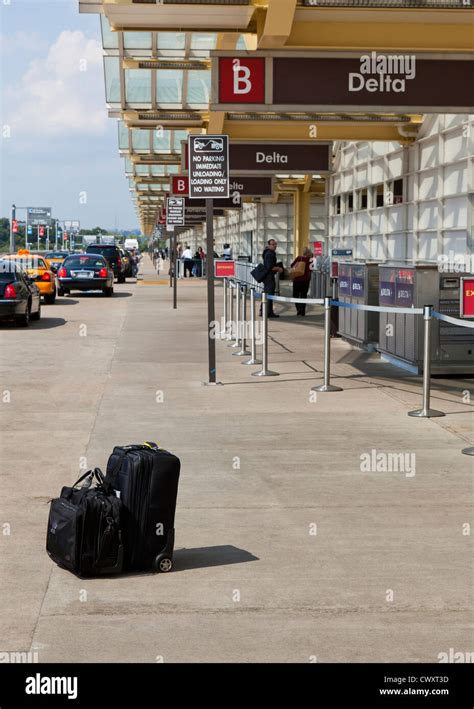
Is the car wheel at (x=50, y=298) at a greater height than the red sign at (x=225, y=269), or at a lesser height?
lesser

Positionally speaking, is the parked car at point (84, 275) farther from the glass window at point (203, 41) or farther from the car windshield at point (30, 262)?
the glass window at point (203, 41)

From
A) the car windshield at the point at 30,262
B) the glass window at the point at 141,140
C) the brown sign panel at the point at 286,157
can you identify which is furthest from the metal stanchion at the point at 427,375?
the glass window at the point at 141,140

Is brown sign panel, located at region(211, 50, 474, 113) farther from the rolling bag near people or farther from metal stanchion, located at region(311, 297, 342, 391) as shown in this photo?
the rolling bag near people

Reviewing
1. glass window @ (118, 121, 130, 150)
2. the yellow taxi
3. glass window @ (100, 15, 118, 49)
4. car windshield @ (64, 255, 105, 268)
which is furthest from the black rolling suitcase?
car windshield @ (64, 255, 105, 268)

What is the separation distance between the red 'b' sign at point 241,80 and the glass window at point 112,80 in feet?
47.1

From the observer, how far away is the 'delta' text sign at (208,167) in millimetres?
14119

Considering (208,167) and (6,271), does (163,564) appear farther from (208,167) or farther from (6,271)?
(6,271)

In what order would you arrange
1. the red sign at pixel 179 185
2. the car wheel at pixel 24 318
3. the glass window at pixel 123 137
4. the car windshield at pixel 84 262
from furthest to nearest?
1. the car windshield at pixel 84 262
2. the glass window at pixel 123 137
3. the red sign at pixel 179 185
4. the car wheel at pixel 24 318

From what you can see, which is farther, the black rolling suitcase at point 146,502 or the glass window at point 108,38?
the glass window at point 108,38

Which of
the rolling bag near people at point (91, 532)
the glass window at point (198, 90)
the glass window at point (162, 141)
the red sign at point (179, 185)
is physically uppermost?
the glass window at point (198, 90)

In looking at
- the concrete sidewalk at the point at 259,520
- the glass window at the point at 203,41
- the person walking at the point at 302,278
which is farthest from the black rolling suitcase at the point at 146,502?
the person walking at the point at 302,278

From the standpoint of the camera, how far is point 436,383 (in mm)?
14875

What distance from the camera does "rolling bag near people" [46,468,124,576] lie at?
243 inches

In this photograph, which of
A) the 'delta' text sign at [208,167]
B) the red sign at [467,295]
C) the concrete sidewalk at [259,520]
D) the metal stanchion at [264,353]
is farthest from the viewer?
the metal stanchion at [264,353]
